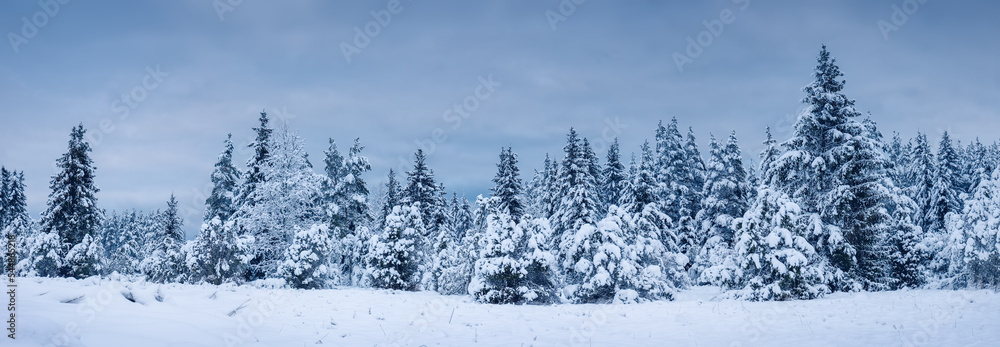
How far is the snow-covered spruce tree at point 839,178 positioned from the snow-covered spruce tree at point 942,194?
2453 centimetres

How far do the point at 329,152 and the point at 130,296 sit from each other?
26.6 m

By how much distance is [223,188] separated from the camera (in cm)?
3488

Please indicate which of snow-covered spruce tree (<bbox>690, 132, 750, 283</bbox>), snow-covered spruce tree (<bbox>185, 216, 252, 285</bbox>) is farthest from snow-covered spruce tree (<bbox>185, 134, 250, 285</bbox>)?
snow-covered spruce tree (<bbox>690, 132, 750, 283</bbox>)

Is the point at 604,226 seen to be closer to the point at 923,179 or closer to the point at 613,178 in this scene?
the point at 613,178

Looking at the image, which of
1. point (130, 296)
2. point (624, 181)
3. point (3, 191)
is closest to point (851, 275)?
point (624, 181)

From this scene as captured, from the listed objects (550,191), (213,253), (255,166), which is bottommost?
(213,253)

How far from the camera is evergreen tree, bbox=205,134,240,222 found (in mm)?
34416

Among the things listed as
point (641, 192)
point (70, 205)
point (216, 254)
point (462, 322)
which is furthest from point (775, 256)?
point (70, 205)

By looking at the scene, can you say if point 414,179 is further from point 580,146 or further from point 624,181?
point 624,181

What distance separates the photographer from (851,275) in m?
21.5

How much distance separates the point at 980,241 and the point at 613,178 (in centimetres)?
2170

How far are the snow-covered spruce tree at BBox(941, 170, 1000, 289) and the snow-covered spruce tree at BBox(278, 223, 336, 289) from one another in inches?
1126

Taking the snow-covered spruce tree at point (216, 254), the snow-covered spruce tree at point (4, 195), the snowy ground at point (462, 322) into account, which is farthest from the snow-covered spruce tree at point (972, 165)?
the snow-covered spruce tree at point (4, 195)

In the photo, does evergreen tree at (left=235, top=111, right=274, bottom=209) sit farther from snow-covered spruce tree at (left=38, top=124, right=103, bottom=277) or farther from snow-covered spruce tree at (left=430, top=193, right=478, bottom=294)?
snow-covered spruce tree at (left=430, top=193, right=478, bottom=294)
